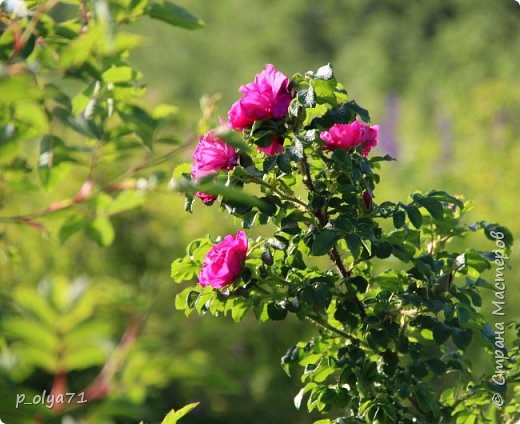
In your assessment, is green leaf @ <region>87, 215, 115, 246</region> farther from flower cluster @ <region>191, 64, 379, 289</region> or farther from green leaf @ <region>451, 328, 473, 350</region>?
green leaf @ <region>451, 328, 473, 350</region>

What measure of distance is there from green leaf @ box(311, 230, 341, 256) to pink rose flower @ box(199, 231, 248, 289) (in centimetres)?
15

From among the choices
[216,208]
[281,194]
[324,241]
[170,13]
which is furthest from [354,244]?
[216,208]

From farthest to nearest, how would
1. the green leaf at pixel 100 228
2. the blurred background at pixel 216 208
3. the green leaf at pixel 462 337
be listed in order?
the green leaf at pixel 462 337 < the green leaf at pixel 100 228 < the blurred background at pixel 216 208

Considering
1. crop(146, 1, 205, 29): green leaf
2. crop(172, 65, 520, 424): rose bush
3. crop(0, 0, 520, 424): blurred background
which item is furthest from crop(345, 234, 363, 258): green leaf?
crop(146, 1, 205, 29): green leaf

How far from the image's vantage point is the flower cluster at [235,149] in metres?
1.38

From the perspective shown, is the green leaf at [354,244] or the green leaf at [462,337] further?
the green leaf at [462,337]

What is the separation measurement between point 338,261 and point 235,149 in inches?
12.8

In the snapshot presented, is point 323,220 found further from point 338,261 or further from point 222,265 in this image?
point 222,265

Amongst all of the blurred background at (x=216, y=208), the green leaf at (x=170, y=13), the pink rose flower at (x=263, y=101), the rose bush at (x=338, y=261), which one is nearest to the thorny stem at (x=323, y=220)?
the rose bush at (x=338, y=261)

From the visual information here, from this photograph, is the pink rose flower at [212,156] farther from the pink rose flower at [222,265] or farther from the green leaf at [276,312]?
the green leaf at [276,312]

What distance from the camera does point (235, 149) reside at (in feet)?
4.60

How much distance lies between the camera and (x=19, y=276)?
14.4 ft

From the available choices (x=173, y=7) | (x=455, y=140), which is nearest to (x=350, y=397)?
(x=173, y=7)

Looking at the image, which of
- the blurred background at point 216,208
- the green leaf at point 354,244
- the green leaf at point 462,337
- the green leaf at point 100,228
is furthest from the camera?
the green leaf at point 462,337
